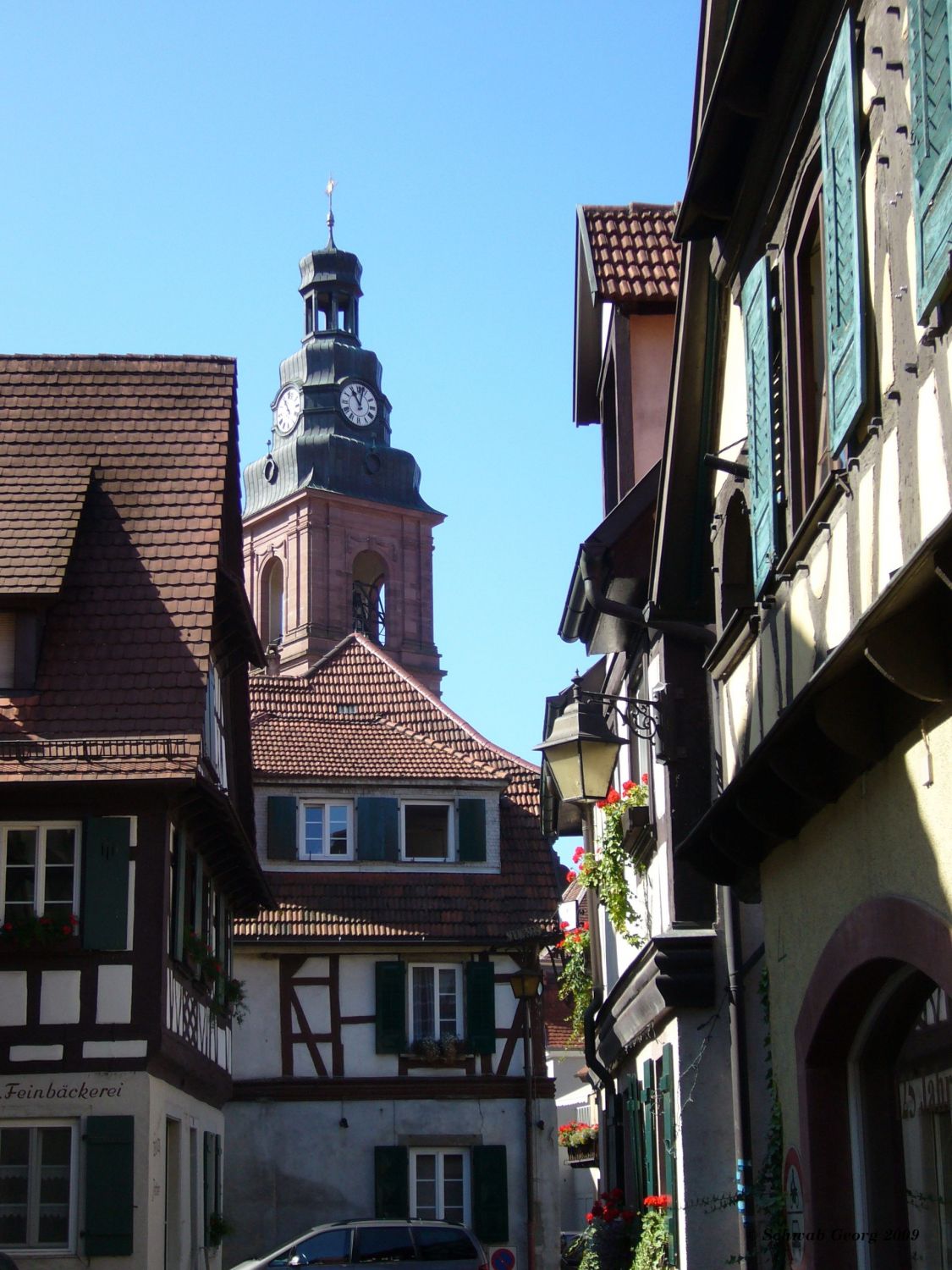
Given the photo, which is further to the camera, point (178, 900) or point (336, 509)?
point (336, 509)

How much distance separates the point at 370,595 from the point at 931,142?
68788mm

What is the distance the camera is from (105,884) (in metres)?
17.0

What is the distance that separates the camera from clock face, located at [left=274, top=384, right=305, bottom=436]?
76688 millimetres

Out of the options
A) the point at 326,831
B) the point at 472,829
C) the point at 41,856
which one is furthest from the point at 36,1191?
the point at 472,829

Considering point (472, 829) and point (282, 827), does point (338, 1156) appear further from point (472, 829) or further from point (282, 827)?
point (472, 829)

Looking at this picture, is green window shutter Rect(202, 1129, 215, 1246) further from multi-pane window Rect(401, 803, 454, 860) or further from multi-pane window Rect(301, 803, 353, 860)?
multi-pane window Rect(401, 803, 454, 860)

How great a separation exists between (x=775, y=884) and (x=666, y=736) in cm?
346

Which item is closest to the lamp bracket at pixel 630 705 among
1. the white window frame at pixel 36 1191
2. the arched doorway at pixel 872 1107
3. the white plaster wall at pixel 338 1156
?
the arched doorway at pixel 872 1107

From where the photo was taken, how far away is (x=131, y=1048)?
16.8 metres

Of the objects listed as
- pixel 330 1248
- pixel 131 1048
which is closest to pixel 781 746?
pixel 131 1048

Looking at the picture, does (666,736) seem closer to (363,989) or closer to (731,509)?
(731,509)

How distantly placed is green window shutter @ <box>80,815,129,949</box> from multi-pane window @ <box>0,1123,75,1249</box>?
5.49ft

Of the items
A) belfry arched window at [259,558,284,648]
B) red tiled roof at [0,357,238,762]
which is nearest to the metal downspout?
red tiled roof at [0,357,238,762]

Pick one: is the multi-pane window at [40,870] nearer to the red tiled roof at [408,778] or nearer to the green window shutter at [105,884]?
the green window shutter at [105,884]
